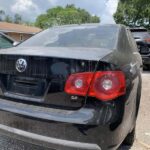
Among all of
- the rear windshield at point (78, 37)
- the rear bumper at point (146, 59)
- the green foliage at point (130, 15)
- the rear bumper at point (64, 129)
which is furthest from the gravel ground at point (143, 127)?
the green foliage at point (130, 15)

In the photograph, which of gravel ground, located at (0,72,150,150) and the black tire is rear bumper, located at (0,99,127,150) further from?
the black tire

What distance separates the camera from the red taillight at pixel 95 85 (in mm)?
2898

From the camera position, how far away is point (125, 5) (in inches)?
1232

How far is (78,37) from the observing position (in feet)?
13.3

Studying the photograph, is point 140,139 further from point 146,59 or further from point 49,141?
point 146,59

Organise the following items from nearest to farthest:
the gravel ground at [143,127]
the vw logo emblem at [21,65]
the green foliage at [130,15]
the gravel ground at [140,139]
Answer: the vw logo emblem at [21,65]
the gravel ground at [140,139]
the gravel ground at [143,127]
the green foliage at [130,15]

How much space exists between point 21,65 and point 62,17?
73.2 meters

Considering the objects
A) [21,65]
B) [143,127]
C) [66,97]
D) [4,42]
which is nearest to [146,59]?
[4,42]

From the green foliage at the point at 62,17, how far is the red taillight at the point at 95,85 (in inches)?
2629

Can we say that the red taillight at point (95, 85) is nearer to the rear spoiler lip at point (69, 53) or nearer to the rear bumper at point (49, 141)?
the rear spoiler lip at point (69, 53)

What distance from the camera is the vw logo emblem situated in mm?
3170

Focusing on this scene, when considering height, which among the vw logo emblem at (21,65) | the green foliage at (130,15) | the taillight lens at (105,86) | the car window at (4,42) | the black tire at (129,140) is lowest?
the black tire at (129,140)

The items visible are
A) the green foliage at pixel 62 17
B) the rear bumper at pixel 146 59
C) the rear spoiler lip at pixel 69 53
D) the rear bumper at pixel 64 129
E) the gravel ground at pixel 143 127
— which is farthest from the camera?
the green foliage at pixel 62 17

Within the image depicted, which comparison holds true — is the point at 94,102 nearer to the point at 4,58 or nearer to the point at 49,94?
the point at 49,94
